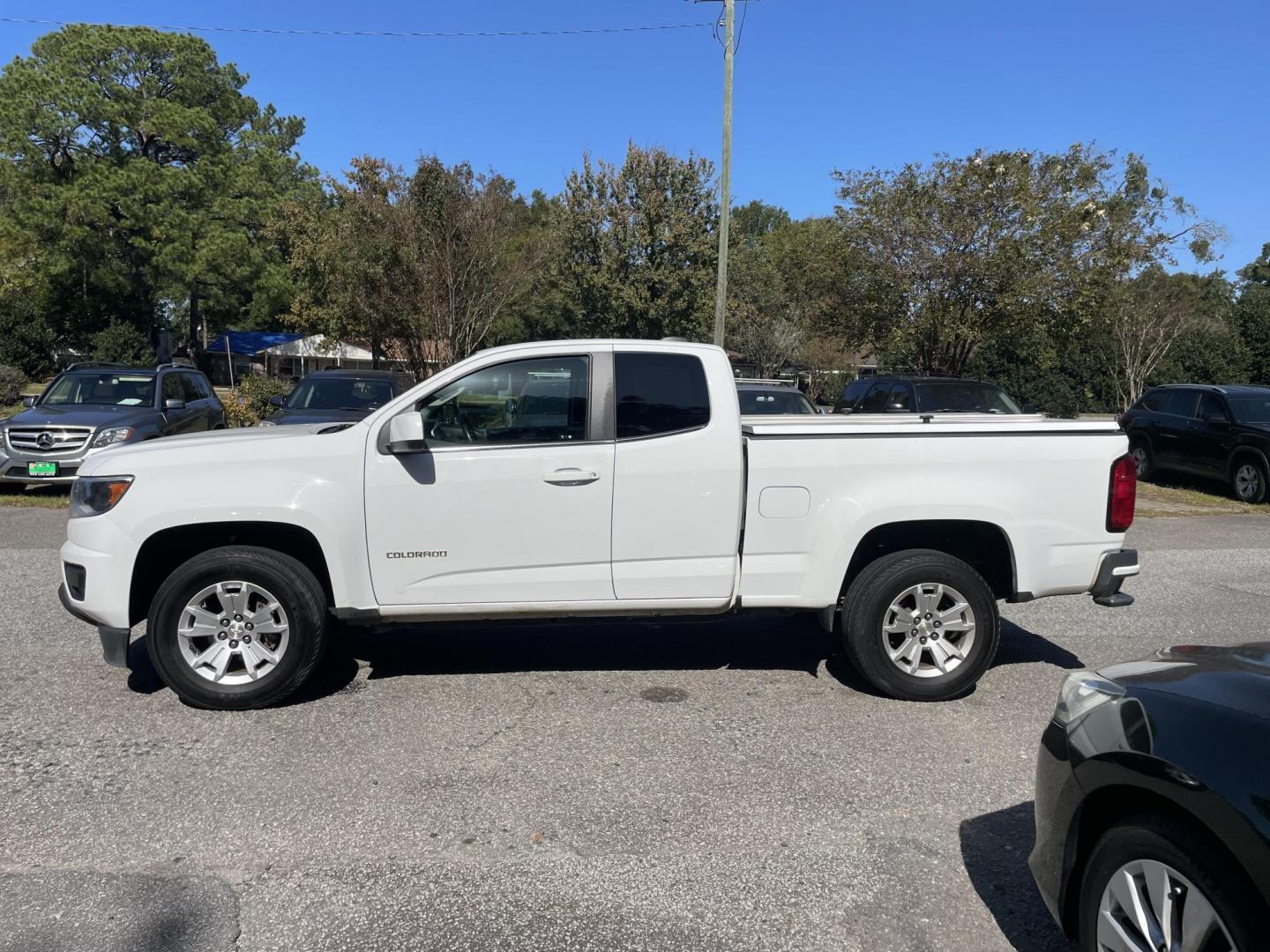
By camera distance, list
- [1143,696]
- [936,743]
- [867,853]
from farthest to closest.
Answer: [936,743] < [867,853] < [1143,696]

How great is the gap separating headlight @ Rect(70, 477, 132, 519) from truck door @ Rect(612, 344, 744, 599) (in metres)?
2.59

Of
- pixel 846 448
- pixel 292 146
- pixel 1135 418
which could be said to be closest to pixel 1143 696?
pixel 846 448

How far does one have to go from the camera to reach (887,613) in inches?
205

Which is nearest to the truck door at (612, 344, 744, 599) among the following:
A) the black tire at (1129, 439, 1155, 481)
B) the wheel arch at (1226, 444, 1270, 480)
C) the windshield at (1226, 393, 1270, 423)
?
the wheel arch at (1226, 444, 1270, 480)

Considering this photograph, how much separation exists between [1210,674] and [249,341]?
57.2 m

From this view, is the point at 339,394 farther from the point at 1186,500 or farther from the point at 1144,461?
the point at 1144,461

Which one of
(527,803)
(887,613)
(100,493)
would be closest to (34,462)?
(100,493)

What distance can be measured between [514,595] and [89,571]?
220cm

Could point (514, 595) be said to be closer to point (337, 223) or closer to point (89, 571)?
point (89, 571)

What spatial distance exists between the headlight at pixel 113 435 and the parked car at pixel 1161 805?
38.2 ft

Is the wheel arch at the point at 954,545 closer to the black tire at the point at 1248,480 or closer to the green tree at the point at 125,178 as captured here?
the black tire at the point at 1248,480

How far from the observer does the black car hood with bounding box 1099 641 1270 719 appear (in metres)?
2.45

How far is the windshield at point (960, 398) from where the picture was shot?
13.5 m

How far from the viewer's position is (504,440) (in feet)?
16.8
